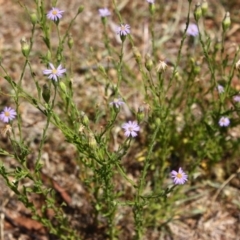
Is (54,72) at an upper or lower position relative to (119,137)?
lower

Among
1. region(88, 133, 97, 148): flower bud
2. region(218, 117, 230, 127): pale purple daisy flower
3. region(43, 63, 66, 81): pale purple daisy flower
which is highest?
region(218, 117, 230, 127): pale purple daisy flower

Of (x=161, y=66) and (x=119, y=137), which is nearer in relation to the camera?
(x=161, y=66)

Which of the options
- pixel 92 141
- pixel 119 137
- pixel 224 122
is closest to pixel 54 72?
pixel 92 141

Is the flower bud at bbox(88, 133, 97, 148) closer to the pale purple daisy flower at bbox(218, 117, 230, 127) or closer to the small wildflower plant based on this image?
the small wildflower plant

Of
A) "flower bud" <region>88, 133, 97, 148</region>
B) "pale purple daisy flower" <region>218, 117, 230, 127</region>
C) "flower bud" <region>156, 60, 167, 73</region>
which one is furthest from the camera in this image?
"pale purple daisy flower" <region>218, 117, 230, 127</region>

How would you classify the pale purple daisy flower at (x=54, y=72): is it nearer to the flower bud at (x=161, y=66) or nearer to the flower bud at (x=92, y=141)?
the flower bud at (x=92, y=141)

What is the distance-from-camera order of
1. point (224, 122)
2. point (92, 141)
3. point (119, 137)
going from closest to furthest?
point (92, 141)
point (224, 122)
point (119, 137)

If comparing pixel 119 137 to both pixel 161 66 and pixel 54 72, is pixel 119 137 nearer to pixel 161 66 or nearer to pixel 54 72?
pixel 161 66

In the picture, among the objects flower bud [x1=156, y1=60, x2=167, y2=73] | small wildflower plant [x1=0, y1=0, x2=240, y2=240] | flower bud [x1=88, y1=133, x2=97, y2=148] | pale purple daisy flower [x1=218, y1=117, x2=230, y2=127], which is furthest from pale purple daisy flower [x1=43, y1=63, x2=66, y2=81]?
pale purple daisy flower [x1=218, y1=117, x2=230, y2=127]
